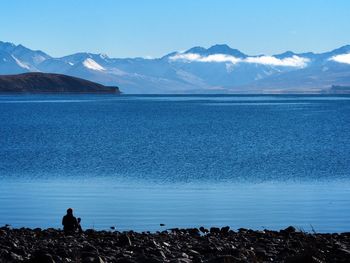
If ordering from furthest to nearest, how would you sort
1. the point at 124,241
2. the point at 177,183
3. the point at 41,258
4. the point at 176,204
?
the point at 177,183 → the point at 176,204 → the point at 124,241 → the point at 41,258

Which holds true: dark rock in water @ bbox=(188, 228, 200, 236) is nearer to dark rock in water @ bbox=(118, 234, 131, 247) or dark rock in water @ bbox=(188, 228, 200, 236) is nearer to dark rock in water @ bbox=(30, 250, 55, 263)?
Answer: dark rock in water @ bbox=(118, 234, 131, 247)

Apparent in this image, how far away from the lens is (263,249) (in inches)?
691

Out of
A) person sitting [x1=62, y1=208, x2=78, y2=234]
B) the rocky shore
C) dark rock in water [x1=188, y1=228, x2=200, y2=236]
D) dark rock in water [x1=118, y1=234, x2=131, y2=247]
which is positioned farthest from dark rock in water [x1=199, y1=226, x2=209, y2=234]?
dark rock in water [x1=118, y1=234, x2=131, y2=247]

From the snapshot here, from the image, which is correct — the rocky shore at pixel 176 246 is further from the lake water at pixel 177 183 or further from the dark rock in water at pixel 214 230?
the lake water at pixel 177 183

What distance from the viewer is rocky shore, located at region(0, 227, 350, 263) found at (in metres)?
15.6

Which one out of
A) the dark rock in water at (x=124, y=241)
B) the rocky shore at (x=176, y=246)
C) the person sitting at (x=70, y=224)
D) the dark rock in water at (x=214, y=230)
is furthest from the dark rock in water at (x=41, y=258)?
the dark rock in water at (x=214, y=230)

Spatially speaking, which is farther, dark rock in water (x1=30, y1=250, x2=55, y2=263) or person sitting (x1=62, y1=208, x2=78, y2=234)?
person sitting (x1=62, y1=208, x2=78, y2=234)

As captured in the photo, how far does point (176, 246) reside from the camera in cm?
1809

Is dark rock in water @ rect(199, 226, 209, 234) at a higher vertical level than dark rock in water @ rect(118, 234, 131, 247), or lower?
lower

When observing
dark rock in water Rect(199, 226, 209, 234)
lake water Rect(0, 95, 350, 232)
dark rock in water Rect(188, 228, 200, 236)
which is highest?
dark rock in water Rect(188, 228, 200, 236)

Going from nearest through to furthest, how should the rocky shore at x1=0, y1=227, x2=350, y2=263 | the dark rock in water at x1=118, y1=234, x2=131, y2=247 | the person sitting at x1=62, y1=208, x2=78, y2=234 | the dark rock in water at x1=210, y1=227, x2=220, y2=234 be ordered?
the rocky shore at x1=0, y1=227, x2=350, y2=263
the dark rock in water at x1=118, y1=234, x2=131, y2=247
the person sitting at x1=62, y1=208, x2=78, y2=234
the dark rock in water at x1=210, y1=227, x2=220, y2=234

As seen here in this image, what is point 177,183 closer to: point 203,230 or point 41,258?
point 203,230

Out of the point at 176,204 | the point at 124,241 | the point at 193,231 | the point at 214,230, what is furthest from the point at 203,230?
the point at 176,204

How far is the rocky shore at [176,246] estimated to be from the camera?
51.3 feet
